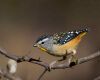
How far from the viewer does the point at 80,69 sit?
2.70 metres

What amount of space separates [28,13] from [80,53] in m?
0.55

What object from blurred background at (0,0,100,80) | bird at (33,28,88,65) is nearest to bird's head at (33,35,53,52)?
bird at (33,28,88,65)

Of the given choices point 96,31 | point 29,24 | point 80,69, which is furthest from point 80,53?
point 29,24

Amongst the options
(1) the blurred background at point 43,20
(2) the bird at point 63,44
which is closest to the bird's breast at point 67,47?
(2) the bird at point 63,44

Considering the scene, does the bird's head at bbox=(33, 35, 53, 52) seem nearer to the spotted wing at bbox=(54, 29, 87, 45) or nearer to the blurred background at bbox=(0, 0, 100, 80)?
the spotted wing at bbox=(54, 29, 87, 45)

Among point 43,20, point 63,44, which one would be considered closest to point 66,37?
point 63,44

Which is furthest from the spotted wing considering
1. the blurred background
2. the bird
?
the blurred background

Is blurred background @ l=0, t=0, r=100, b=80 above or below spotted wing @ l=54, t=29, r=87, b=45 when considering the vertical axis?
below

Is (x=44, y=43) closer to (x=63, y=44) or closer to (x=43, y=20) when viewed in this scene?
(x=63, y=44)

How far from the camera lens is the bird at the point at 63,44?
4.57 ft

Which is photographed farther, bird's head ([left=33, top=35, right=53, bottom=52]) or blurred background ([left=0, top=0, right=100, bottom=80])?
blurred background ([left=0, top=0, right=100, bottom=80])

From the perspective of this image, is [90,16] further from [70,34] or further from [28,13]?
[70,34]

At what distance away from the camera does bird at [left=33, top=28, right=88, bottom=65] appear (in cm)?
139

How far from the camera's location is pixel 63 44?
1.47 meters
